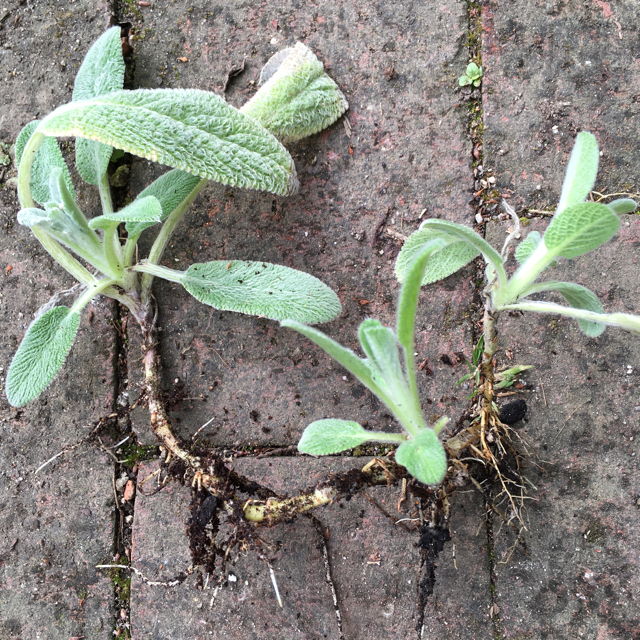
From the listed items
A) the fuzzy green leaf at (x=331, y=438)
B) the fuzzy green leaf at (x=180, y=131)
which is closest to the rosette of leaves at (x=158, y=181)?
the fuzzy green leaf at (x=180, y=131)

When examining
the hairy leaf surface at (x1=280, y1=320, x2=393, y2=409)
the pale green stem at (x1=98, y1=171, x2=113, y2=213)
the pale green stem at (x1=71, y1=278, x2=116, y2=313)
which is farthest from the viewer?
the pale green stem at (x1=98, y1=171, x2=113, y2=213)

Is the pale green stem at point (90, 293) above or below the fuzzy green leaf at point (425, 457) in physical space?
above

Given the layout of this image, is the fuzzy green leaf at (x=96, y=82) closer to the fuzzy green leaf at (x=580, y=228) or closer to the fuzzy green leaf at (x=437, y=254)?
the fuzzy green leaf at (x=437, y=254)

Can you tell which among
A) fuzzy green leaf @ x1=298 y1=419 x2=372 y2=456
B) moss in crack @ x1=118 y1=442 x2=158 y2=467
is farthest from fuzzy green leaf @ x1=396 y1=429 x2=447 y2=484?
moss in crack @ x1=118 y1=442 x2=158 y2=467

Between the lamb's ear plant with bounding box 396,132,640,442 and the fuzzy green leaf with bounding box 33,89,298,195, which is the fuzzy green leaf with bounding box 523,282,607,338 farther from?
the fuzzy green leaf with bounding box 33,89,298,195

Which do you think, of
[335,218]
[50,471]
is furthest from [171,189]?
[50,471]

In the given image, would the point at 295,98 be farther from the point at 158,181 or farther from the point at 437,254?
the point at 437,254
